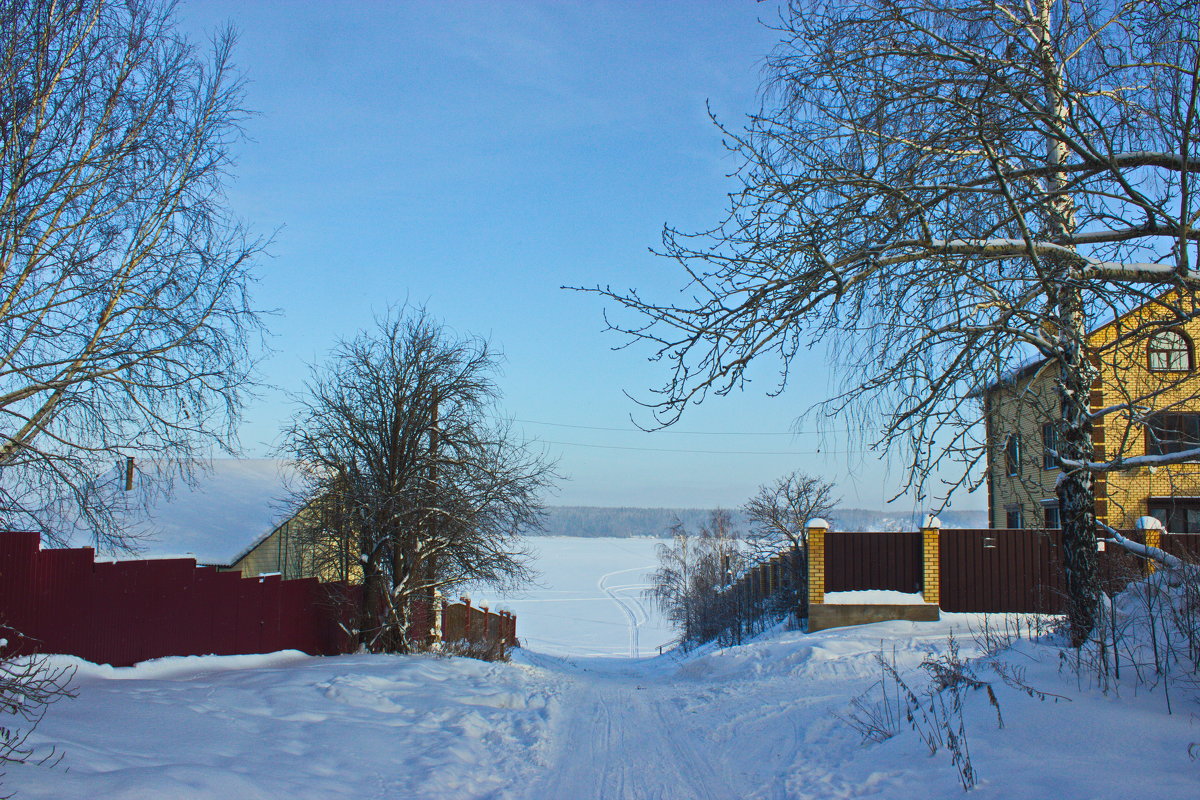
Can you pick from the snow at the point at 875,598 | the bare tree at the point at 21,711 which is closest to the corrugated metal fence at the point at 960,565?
the snow at the point at 875,598

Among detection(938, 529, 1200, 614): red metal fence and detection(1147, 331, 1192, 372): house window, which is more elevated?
detection(1147, 331, 1192, 372): house window

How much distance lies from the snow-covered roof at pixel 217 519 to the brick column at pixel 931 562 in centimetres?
1565

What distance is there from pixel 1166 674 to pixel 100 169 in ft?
35.9

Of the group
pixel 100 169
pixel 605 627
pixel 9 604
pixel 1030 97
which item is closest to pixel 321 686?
pixel 9 604

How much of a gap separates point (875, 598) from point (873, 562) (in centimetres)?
88

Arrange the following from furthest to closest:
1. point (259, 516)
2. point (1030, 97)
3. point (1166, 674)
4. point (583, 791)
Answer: point (259, 516), point (583, 791), point (1166, 674), point (1030, 97)

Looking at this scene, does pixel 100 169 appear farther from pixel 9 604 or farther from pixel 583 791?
pixel 583 791

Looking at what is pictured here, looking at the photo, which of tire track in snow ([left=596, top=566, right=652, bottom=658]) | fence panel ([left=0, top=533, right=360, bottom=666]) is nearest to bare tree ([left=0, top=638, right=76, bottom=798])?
fence panel ([left=0, top=533, right=360, bottom=666])

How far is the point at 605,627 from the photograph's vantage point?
181ft

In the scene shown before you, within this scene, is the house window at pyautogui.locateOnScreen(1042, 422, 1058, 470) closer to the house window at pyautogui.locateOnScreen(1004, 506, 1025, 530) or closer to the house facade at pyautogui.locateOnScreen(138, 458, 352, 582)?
the house facade at pyautogui.locateOnScreen(138, 458, 352, 582)

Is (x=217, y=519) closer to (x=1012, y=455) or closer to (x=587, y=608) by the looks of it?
(x=1012, y=455)

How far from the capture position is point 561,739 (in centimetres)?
880

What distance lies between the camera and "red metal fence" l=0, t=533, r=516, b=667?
985cm

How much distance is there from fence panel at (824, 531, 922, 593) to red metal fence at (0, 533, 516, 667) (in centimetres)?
1087
